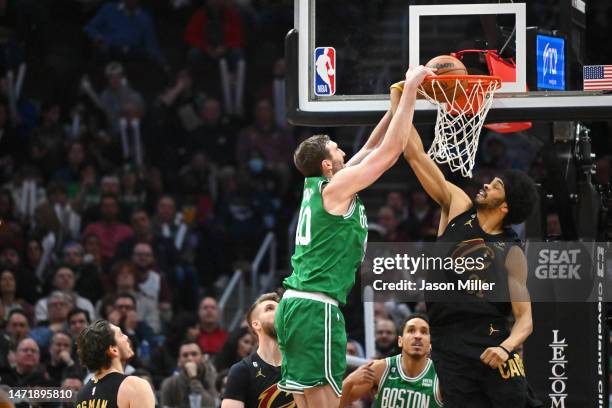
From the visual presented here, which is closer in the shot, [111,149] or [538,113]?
[538,113]

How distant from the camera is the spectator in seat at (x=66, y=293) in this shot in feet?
44.4

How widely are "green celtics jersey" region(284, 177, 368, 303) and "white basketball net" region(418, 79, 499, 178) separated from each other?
38.5 inches

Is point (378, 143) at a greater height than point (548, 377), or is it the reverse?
point (378, 143)

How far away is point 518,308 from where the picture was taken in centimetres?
843

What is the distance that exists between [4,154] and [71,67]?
1.61 meters

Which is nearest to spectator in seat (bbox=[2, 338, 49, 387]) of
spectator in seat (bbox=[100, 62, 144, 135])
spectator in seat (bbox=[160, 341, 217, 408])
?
spectator in seat (bbox=[160, 341, 217, 408])

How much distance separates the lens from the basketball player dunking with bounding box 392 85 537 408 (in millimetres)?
8289

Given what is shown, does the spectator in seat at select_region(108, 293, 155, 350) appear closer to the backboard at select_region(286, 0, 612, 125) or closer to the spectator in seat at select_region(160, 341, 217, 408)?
the spectator in seat at select_region(160, 341, 217, 408)

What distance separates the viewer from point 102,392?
26.0 ft

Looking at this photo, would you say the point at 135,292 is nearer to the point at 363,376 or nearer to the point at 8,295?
the point at 8,295

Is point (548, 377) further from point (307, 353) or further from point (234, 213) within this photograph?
point (234, 213)

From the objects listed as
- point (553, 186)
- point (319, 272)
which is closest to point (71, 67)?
point (553, 186)

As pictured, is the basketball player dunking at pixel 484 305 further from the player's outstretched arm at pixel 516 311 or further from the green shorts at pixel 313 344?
the green shorts at pixel 313 344

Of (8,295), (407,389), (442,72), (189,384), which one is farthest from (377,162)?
(8,295)
